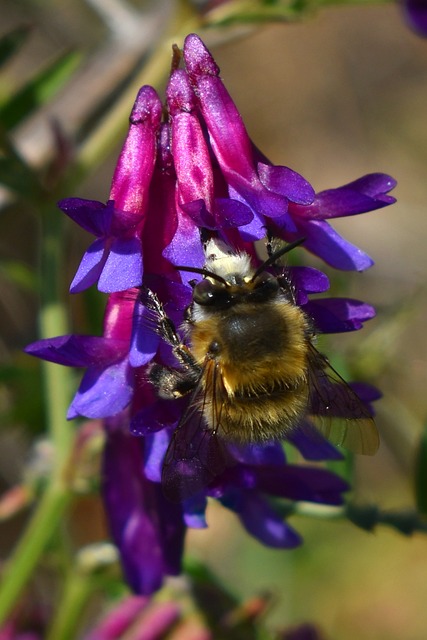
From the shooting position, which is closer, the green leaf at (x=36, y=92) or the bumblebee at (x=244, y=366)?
the bumblebee at (x=244, y=366)

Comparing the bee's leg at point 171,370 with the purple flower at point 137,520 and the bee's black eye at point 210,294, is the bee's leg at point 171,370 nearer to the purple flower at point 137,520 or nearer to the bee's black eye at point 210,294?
the bee's black eye at point 210,294

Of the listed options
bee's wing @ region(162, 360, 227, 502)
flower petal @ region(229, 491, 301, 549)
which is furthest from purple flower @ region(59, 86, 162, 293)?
flower petal @ region(229, 491, 301, 549)

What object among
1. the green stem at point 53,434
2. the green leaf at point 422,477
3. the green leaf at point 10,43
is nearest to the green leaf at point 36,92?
the green leaf at point 10,43

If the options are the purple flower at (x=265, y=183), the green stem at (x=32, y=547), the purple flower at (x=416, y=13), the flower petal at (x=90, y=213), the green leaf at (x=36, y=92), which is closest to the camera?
the flower petal at (x=90, y=213)

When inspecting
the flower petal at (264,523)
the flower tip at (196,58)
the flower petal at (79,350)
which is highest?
the flower tip at (196,58)

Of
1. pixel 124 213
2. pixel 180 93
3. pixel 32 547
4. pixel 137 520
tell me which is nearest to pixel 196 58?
pixel 180 93
